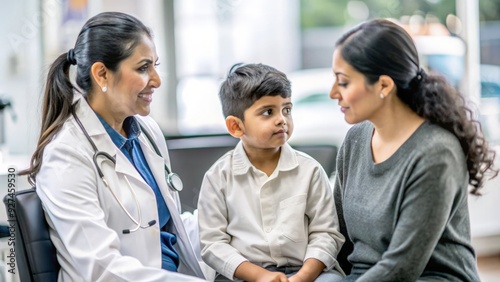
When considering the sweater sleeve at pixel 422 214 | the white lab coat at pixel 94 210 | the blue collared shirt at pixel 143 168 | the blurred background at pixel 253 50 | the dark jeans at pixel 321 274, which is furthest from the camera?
the blurred background at pixel 253 50

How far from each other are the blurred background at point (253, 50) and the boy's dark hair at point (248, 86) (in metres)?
1.33

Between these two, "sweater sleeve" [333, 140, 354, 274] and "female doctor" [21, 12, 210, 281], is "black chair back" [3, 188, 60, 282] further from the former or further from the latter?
"sweater sleeve" [333, 140, 354, 274]

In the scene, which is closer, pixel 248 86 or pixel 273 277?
pixel 273 277

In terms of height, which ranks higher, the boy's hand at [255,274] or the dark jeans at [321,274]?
the boy's hand at [255,274]

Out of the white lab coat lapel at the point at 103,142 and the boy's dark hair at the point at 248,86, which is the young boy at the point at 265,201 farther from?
the white lab coat lapel at the point at 103,142

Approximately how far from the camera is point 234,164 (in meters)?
A: 1.77

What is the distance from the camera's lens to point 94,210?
1.58 meters

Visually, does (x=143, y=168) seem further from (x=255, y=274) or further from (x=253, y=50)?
(x=253, y=50)

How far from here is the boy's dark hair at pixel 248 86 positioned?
1.72m

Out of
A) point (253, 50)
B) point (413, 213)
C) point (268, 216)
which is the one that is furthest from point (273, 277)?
point (253, 50)

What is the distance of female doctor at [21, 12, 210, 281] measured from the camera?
5.09 ft

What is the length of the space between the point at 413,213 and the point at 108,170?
0.72 meters

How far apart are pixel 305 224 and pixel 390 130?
35 cm

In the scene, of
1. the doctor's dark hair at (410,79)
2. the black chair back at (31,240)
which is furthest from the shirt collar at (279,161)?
the black chair back at (31,240)
